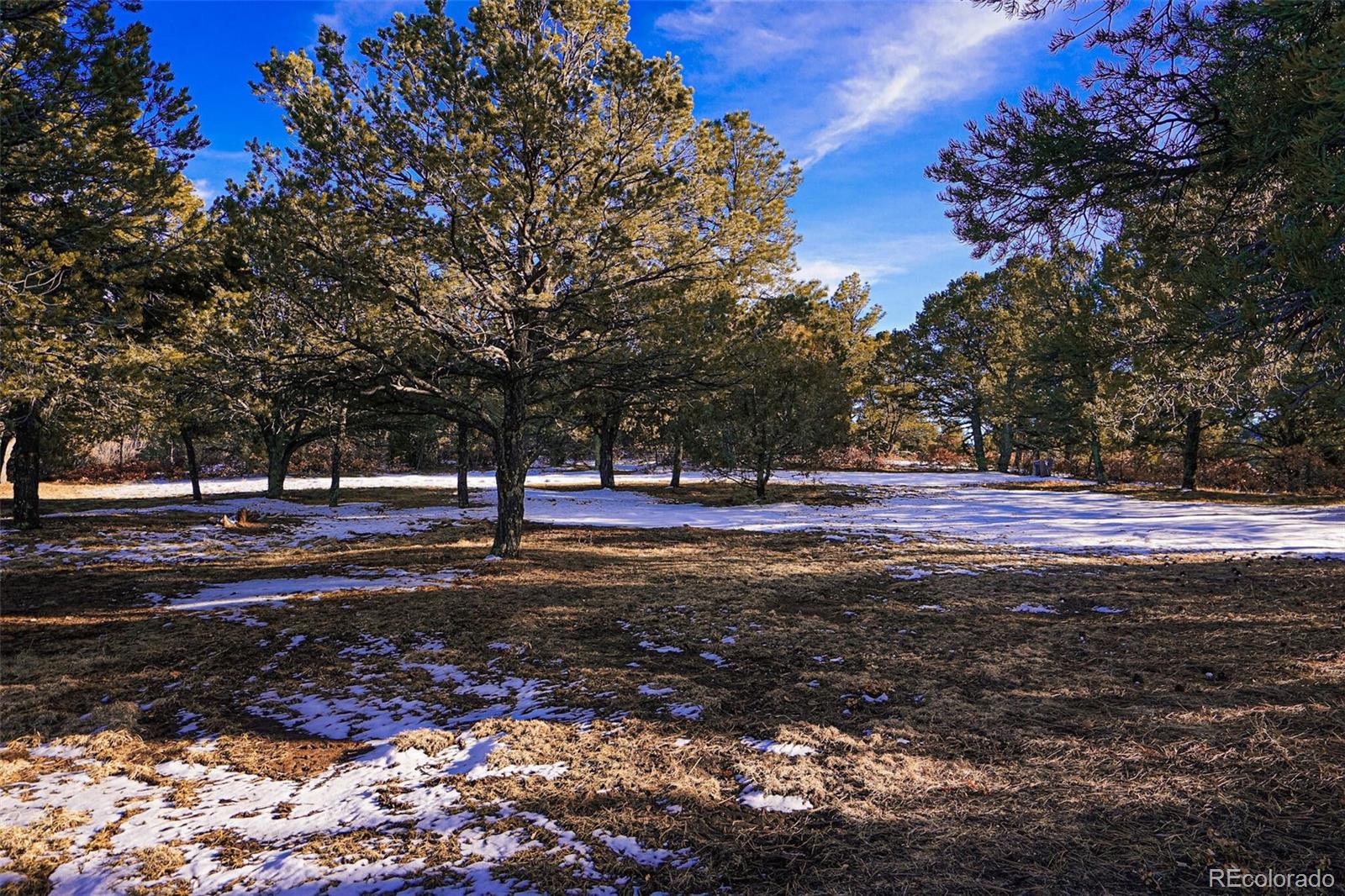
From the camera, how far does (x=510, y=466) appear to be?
393 inches

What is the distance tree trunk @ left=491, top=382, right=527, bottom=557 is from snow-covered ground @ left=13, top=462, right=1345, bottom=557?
476cm

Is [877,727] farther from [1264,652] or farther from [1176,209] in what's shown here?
[1176,209]

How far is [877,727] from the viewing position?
359cm

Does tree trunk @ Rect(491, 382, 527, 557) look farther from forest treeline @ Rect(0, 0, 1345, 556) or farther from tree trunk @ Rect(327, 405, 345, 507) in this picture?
tree trunk @ Rect(327, 405, 345, 507)

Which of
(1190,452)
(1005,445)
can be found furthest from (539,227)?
(1005,445)

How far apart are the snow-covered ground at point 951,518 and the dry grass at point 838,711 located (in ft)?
8.58

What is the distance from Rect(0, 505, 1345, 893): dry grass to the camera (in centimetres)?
244

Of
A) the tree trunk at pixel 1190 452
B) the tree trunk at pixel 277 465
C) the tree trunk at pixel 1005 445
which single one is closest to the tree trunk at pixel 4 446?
the tree trunk at pixel 277 465

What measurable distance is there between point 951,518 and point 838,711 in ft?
42.1

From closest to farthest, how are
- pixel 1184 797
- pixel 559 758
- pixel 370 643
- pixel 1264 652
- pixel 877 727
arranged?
1. pixel 1184 797
2. pixel 559 758
3. pixel 877 727
4. pixel 1264 652
5. pixel 370 643

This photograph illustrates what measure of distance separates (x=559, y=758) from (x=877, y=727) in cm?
189

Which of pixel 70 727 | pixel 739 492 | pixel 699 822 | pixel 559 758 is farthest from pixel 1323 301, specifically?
pixel 739 492

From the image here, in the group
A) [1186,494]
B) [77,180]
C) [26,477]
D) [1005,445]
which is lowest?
[1186,494]

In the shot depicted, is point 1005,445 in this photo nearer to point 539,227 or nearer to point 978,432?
point 978,432
